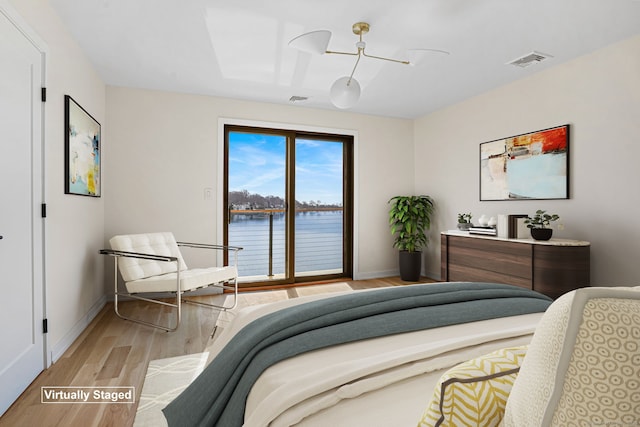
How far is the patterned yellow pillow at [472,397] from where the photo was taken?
648 millimetres

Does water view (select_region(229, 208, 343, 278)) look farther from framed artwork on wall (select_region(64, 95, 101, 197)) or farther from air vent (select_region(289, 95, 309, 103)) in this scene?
framed artwork on wall (select_region(64, 95, 101, 197))

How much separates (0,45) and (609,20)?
12.9 ft

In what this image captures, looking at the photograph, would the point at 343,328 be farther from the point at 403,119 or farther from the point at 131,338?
the point at 403,119

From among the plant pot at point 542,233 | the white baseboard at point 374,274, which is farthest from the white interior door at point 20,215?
the plant pot at point 542,233

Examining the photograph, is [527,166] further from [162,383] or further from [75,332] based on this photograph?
[75,332]

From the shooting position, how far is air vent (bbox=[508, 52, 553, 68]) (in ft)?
9.96

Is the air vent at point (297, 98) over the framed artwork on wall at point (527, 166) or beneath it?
over

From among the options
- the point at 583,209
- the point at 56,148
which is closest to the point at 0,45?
the point at 56,148

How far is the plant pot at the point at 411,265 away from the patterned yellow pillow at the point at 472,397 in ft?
13.5

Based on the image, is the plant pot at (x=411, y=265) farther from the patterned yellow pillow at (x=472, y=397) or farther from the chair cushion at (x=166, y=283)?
the patterned yellow pillow at (x=472, y=397)

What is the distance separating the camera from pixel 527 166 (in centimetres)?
359

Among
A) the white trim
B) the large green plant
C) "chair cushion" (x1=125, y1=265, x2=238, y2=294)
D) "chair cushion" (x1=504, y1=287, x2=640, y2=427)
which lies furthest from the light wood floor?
the large green plant

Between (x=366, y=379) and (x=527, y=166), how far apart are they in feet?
11.6

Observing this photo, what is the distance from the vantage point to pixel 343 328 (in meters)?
1.21
